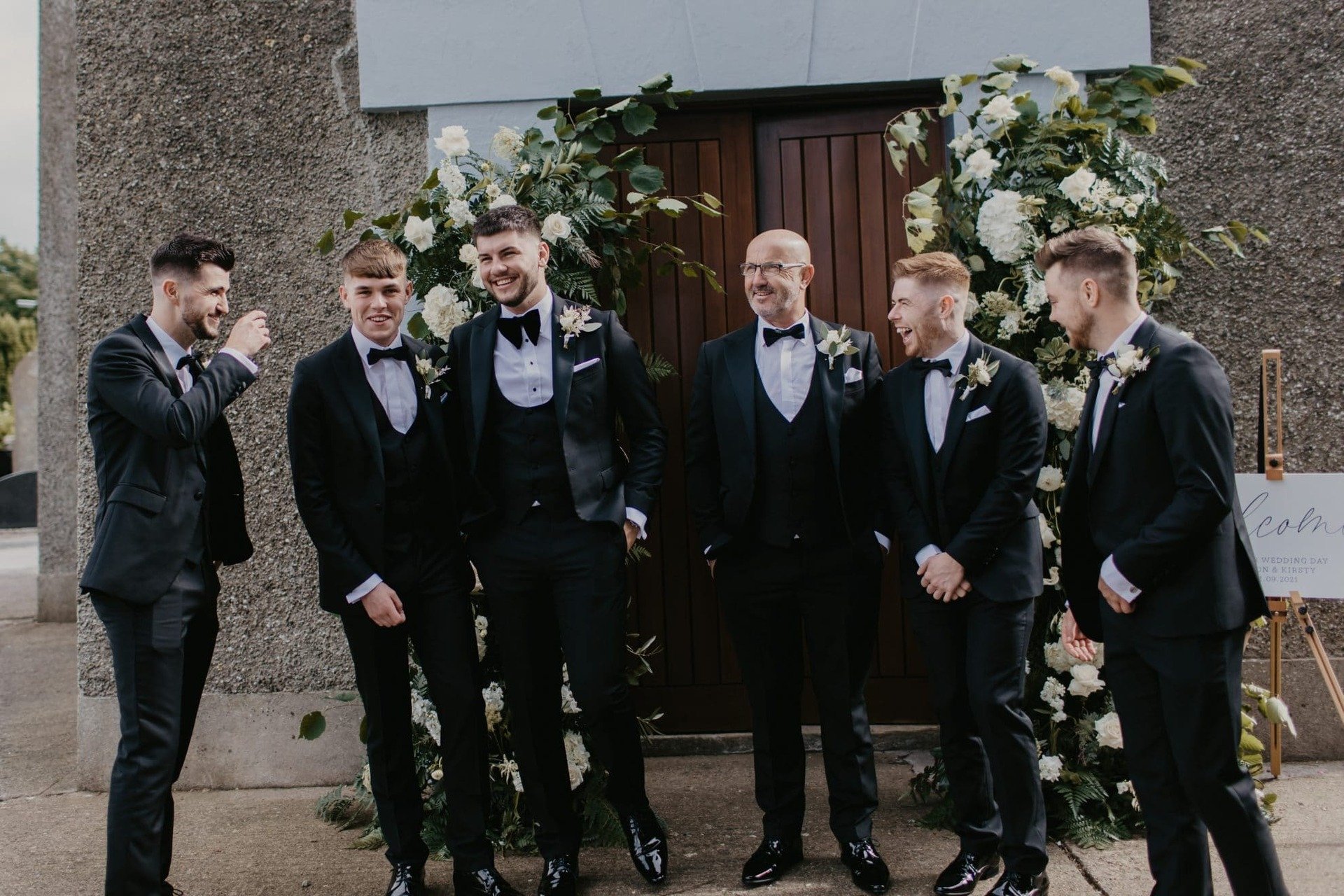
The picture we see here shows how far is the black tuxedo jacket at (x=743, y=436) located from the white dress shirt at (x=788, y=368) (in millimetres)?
35

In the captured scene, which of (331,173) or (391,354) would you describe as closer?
(391,354)

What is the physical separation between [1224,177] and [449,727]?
147 inches

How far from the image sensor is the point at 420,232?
3857mm

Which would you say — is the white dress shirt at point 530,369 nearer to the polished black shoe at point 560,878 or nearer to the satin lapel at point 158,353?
the satin lapel at point 158,353

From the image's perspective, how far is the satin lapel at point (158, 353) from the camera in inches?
127

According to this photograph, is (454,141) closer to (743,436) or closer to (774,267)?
(774,267)

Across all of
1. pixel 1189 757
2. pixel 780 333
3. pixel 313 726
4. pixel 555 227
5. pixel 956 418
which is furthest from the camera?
pixel 313 726

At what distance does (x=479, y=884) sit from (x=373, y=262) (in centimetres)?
198

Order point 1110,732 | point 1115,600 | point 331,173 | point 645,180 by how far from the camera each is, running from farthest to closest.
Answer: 1. point 331,173
2. point 645,180
3. point 1110,732
4. point 1115,600

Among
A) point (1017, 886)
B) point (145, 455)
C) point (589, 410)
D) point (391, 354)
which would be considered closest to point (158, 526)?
point (145, 455)

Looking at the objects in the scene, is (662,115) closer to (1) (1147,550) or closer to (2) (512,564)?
(2) (512,564)

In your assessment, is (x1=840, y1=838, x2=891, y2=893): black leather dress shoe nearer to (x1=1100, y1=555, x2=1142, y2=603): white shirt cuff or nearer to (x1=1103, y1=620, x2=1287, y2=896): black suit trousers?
(x1=1103, y1=620, x2=1287, y2=896): black suit trousers

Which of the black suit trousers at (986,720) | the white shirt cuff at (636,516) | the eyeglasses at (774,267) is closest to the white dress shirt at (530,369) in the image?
the white shirt cuff at (636,516)

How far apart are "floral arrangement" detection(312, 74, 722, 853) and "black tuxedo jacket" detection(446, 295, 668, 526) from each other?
328mm
